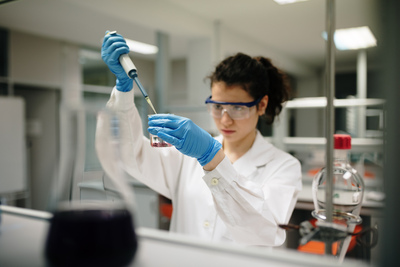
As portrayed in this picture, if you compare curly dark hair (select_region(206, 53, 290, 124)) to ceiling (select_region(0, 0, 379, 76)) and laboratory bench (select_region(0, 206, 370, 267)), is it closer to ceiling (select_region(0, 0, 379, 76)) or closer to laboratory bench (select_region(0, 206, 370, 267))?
laboratory bench (select_region(0, 206, 370, 267))

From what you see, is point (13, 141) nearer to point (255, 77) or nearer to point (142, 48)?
point (142, 48)

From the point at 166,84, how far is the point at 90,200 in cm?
342

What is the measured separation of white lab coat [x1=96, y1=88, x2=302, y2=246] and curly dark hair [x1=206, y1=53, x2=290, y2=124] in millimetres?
232

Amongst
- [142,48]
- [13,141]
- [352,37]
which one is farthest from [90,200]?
[142,48]

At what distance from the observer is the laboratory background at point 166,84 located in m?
0.40

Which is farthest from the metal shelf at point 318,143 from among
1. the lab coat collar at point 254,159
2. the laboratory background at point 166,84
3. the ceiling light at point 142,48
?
the ceiling light at point 142,48

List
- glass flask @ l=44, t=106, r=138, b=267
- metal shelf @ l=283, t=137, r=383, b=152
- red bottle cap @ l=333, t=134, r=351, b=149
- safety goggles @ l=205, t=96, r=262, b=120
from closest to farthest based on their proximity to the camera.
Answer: glass flask @ l=44, t=106, r=138, b=267, red bottle cap @ l=333, t=134, r=351, b=149, safety goggles @ l=205, t=96, r=262, b=120, metal shelf @ l=283, t=137, r=383, b=152

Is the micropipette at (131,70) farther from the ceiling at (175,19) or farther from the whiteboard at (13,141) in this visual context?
the whiteboard at (13,141)

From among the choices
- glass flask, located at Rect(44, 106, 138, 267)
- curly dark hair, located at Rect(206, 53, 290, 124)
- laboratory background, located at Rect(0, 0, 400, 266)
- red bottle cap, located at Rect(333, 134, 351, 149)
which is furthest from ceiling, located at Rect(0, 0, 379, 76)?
glass flask, located at Rect(44, 106, 138, 267)

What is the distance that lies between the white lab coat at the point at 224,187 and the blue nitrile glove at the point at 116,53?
34mm

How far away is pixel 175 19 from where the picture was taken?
382cm

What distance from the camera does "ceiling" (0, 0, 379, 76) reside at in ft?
11.0

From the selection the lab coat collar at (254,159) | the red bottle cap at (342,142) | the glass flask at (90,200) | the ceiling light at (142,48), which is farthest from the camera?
the ceiling light at (142,48)

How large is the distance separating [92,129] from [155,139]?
2.00ft
